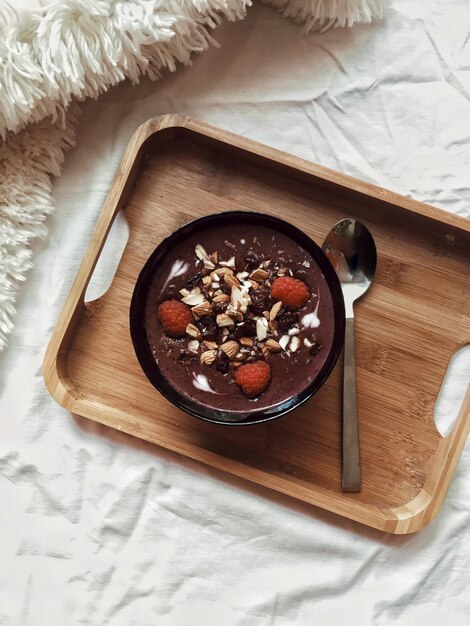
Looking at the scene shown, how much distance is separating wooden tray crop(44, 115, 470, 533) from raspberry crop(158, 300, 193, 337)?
136mm

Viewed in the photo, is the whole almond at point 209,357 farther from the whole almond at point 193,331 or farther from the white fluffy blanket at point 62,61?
the white fluffy blanket at point 62,61

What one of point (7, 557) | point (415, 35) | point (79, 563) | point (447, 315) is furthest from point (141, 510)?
point (415, 35)

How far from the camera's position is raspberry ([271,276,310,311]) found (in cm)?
108

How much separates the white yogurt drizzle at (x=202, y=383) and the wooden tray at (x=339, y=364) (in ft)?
0.36

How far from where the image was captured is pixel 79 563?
1.25 metres

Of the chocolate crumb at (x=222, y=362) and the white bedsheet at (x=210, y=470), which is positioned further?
the white bedsheet at (x=210, y=470)

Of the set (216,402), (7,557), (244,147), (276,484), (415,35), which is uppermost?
(415,35)

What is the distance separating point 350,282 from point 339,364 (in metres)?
0.14

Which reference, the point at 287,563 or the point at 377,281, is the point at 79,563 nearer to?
the point at 287,563

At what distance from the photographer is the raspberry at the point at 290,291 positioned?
1.08m

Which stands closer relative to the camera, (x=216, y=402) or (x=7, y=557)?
(x=216, y=402)

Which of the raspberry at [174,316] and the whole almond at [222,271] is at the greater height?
the whole almond at [222,271]

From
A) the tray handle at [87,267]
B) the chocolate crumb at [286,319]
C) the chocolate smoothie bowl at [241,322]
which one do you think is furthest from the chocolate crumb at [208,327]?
the tray handle at [87,267]

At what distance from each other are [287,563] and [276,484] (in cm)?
18
